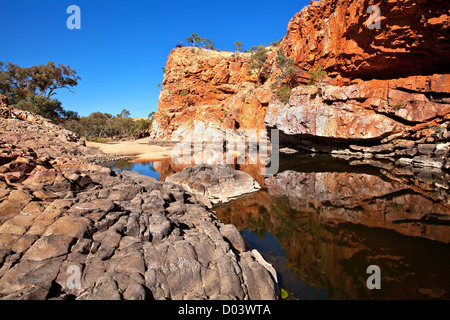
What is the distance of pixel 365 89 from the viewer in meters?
26.7

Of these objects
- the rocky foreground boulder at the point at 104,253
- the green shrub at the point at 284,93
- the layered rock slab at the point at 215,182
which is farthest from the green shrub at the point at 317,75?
the rocky foreground boulder at the point at 104,253

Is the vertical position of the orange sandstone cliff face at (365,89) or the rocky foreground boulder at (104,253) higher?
the orange sandstone cliff face at (365,89)

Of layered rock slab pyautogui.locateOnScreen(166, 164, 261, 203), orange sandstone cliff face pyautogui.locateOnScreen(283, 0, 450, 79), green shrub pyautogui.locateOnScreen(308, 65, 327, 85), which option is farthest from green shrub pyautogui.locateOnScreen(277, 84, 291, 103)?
layered rock slab pyautogui.locateOnScreen(166, 164, 261, 203)

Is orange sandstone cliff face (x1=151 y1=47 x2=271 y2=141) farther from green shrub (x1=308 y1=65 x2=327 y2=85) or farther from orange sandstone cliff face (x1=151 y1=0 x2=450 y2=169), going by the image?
green shrub (x1=308 y1=65 x2=327 y2=85)

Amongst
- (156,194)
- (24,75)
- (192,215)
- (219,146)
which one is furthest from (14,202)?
(24,75)

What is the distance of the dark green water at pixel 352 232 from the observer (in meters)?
6.28

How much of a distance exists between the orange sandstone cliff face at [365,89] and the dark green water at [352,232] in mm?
8896

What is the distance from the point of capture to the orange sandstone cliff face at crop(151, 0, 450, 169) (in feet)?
67.7

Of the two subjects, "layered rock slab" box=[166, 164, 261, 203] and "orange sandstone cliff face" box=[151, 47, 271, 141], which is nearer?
"layered rock slab" box=[166, 164, 261, 203]

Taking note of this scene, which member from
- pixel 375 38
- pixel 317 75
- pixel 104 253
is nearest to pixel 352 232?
pixel 104 253

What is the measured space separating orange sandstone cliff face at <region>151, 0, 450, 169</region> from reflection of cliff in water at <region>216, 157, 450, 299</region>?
8415 millimetres

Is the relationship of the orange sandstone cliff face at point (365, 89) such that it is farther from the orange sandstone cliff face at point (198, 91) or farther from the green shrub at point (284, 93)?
the orange sandstone cliff face at point (198, 91)
